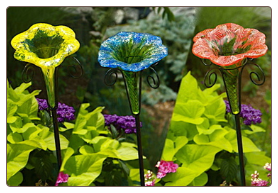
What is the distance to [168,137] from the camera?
3402 mm

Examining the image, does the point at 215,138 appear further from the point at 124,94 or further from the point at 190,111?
the point at 124,94

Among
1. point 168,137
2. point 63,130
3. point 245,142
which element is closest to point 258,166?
point 245,142

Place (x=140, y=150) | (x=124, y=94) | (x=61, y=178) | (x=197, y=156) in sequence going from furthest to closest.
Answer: (x=124, y=94), (x=197, y=156), (x=61, y=178), (x=140, y=150)

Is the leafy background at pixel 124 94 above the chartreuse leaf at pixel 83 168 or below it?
above

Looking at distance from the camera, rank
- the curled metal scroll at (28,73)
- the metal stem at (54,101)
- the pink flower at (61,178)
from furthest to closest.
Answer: the pink flower at (61,178), the curled metal scroll at (28,73), the metal stem at (54,101)

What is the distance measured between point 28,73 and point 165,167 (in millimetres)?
1023

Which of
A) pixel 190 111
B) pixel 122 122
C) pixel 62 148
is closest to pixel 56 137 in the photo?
pixel 62 148

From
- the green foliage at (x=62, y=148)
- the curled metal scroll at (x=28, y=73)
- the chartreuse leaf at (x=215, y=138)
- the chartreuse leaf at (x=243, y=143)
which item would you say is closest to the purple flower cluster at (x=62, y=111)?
the green foliage at (x=62, y=148)

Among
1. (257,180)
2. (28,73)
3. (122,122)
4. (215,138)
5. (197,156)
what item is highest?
(28,73)

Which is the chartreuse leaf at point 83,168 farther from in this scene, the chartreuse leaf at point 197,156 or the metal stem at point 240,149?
the metal stem at point 240,149

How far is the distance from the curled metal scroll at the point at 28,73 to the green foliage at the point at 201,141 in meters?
0.92

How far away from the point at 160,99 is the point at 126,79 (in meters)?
0.63

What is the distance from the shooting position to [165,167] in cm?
329

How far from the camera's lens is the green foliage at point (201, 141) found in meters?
3.28
